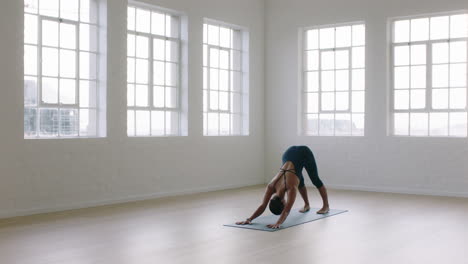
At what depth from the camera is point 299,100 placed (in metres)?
10.3

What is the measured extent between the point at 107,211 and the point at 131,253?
8.04 feet

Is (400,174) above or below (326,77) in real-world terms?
below

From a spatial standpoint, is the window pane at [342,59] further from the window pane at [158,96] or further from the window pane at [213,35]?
the window pane at [158,96]

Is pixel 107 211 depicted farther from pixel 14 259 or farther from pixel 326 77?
pixel 326 77

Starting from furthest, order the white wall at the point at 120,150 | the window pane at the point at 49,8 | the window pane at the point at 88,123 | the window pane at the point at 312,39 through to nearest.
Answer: the window pane at the point at 312,39 → the window pane at the point at 88,123 → the window pane at the point at 49,8 → the white wall at the point at 120,150

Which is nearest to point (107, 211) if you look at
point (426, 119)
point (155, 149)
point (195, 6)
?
point (155, 149)

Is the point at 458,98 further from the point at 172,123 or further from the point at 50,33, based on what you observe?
the point at 50,33

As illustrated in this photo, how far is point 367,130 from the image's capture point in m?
9.53

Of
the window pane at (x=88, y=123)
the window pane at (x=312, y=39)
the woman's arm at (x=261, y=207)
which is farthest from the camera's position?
the window pane at (x=312, y=39)

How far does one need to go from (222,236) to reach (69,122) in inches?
119

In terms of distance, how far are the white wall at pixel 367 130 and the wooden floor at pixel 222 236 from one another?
1.25 meters

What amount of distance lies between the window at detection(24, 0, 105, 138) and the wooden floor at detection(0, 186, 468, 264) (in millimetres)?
1151

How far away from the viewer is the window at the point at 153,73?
8180 mm

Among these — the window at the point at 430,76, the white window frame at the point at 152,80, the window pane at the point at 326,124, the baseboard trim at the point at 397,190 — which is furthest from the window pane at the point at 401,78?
the white window frame at the point at 152,80
